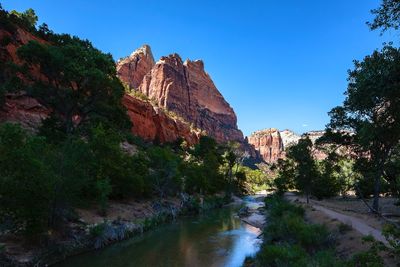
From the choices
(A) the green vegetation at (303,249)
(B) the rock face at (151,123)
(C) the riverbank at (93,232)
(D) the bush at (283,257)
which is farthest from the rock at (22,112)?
(D) the bush at (283,257)

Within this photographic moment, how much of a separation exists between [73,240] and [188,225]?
15.3 meters

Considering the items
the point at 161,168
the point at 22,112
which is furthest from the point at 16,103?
the point at 161,168

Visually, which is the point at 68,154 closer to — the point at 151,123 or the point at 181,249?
the point at 181,249

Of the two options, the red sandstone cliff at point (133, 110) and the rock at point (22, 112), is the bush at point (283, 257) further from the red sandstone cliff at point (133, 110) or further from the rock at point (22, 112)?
the rock at point (22, 112)

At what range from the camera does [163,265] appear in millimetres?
17953

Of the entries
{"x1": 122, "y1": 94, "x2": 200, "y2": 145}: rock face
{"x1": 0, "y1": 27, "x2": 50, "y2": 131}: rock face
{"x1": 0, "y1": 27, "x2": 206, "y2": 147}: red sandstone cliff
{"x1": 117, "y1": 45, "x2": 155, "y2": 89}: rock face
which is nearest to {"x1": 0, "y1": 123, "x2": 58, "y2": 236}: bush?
{"x1": 0, "y1": 27, "x2": 206, "y2": 147}: red sandstone cliff

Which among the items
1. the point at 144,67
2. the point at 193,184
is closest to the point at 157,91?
the point at 144,67

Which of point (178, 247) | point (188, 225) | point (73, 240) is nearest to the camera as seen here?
point (73, 240)

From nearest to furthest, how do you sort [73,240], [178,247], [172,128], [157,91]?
[73,240] < [178,247] < [172,128] < [157,91]

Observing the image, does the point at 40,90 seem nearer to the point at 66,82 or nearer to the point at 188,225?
the point at 66,82

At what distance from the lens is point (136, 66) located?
17912 cm

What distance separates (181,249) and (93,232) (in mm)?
5980

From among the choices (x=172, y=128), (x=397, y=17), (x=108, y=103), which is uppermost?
(x=172, y=128)

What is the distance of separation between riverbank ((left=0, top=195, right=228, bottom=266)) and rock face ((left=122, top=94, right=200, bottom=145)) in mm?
50117
